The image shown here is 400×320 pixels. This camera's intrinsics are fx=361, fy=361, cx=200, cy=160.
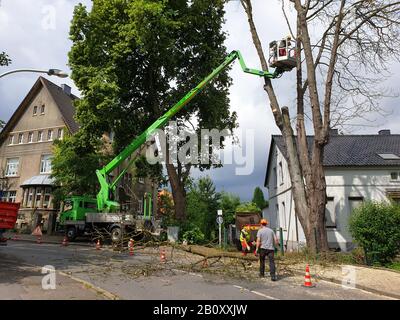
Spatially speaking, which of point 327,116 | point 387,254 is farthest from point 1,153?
point 387,254

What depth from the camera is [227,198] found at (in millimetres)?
49156

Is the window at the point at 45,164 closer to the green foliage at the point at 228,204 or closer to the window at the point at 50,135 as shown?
the window at the point at 50,135

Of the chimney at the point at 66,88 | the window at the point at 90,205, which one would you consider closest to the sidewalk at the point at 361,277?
the window at the point at 90,205

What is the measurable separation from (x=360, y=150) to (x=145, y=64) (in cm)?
1561

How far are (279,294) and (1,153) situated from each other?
3834 centimetres

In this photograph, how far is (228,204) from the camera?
47.8 m

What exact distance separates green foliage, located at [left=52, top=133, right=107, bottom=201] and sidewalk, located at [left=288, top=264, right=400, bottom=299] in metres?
18.5

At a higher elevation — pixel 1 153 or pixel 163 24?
pixel 163 24

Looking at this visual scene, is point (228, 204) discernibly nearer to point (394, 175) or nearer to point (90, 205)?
point (90, 205)
